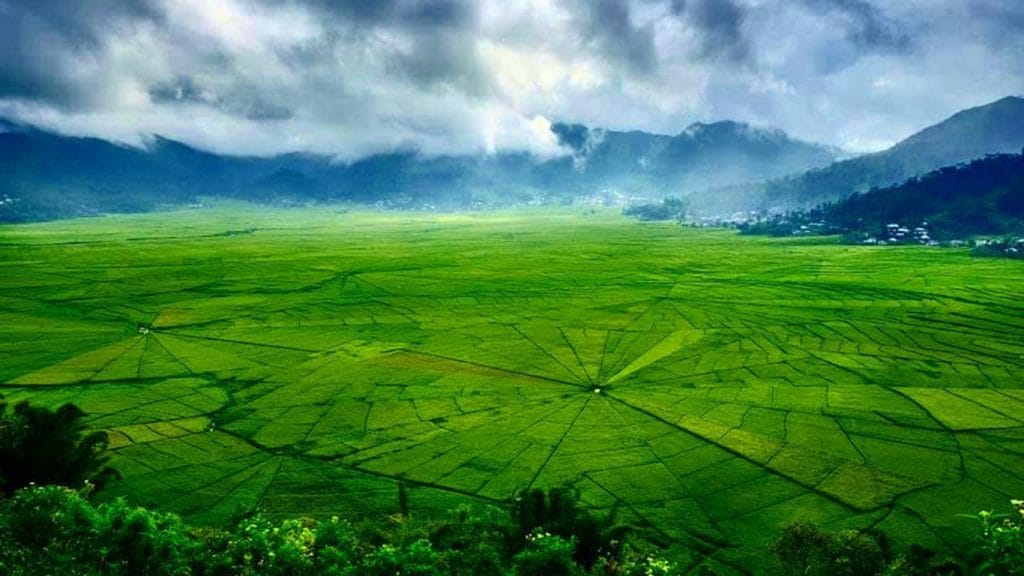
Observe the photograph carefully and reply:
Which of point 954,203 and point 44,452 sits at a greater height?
point 954,203

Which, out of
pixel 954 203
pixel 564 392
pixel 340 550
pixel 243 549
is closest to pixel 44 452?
pixel 243 549

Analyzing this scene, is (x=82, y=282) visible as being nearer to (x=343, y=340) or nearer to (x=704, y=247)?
(x=343, y=340)

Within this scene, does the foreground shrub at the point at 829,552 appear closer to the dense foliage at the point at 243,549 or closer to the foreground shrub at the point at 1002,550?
the foreground shrub at the point at 1002,550

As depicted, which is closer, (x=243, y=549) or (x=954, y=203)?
(x=243, y=549)

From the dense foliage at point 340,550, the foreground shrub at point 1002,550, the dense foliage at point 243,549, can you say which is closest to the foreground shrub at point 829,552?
the dense foliage at point 340,550

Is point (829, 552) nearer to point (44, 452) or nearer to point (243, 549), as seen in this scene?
point (243, 549)

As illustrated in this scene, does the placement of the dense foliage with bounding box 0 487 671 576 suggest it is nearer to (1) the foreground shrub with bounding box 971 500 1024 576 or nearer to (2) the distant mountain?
(1) the foreground shrub with bounding box 971 500 1024 576
